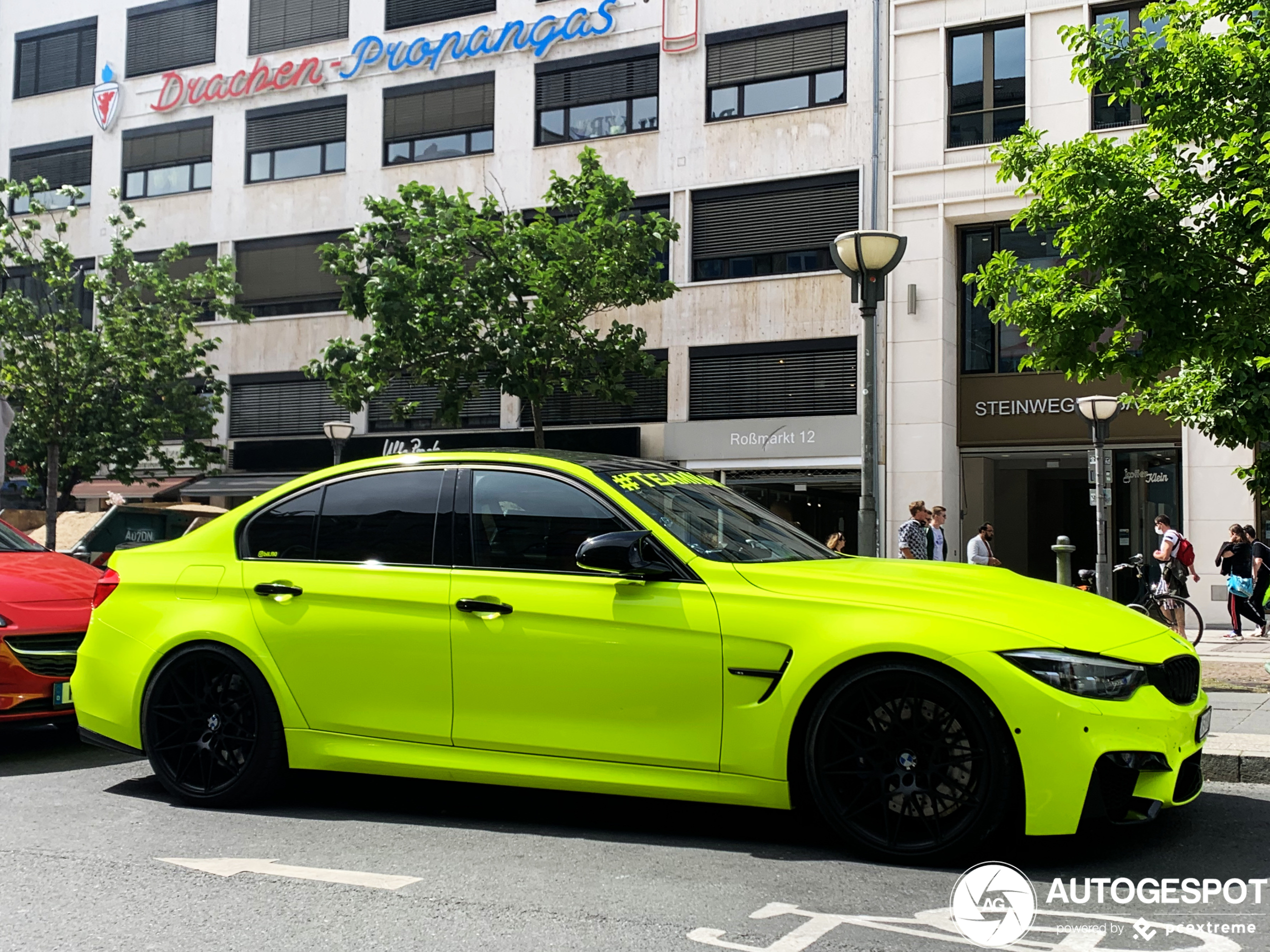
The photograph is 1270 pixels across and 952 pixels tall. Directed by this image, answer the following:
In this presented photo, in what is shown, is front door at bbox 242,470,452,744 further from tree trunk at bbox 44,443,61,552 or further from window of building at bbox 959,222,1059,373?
tree trunk at bbox 44,443,61,552

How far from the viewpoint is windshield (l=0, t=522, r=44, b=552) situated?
8531 millimetres

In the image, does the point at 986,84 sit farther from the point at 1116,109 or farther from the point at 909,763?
the point at 909,763

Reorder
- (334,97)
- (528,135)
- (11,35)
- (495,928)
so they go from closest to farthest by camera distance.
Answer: (495,928), (528,135), (334,97), (11,35)

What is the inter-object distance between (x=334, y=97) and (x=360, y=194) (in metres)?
2.37

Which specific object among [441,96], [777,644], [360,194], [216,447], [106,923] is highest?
[441,96]

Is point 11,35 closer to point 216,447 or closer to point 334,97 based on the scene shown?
point 334,97

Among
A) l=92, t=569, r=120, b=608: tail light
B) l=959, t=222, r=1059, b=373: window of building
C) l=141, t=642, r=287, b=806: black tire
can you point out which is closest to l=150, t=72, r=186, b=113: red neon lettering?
l=959, t=222, r=1059, b=373: window of building

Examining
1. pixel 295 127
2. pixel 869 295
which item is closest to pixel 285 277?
pixel 295 127

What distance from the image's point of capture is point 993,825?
4391 millimetres

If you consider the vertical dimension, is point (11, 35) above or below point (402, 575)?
above

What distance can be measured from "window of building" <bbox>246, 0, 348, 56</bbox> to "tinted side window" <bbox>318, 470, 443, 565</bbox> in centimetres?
2498

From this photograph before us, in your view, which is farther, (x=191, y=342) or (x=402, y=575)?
(x=191, y=342)

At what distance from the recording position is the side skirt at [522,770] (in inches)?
189

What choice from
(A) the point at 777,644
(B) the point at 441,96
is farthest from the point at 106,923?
(B) the point at 441,96
